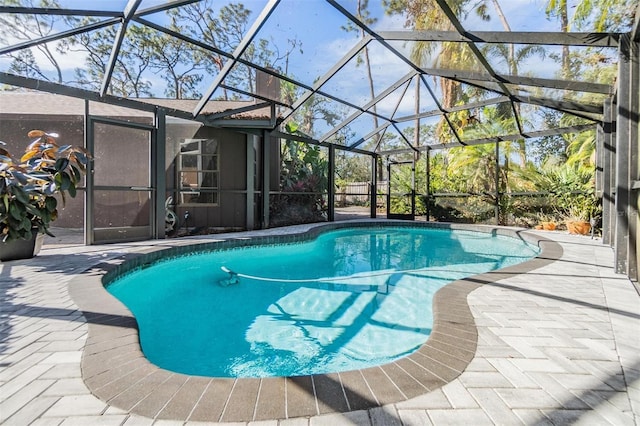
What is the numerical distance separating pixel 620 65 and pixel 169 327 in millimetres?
6156

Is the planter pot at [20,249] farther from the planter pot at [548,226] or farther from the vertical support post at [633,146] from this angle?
the planter pot at [548,226]

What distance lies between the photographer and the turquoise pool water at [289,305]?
275 centimetres

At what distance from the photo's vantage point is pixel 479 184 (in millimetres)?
11172

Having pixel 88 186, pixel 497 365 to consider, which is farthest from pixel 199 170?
pixel 497 365

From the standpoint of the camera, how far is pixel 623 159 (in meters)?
3.88

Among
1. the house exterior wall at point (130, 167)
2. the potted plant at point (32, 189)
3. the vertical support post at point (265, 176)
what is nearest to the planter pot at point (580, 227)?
the vertical support post at point (265, 176)

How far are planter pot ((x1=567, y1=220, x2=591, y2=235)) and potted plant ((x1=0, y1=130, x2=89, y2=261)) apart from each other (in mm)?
10744

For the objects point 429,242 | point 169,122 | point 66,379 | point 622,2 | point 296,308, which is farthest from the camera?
point 429,242

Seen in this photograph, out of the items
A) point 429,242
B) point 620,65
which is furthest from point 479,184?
point 620,65

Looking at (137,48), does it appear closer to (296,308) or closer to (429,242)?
(296,308)

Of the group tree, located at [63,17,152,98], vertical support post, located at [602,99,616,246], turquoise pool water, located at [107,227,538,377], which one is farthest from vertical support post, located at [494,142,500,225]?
tree, located at [63,17,152,98]

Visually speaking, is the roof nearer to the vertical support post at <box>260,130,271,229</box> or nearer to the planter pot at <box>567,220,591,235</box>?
the vertical support post at <box>260,130,271,229</box>

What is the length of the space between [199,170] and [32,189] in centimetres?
478

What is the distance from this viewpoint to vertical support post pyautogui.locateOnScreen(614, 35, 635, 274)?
3.79 m
